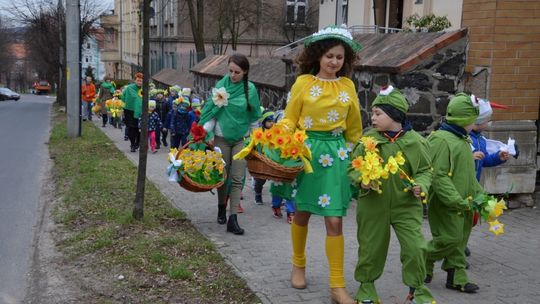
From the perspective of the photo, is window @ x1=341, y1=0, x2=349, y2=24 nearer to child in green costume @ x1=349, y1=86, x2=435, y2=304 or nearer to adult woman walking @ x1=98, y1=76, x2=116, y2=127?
adult woman walking @ x1=98, y1=76, x2=116, y2=127

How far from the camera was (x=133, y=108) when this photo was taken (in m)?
13.6

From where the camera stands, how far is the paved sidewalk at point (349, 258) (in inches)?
195

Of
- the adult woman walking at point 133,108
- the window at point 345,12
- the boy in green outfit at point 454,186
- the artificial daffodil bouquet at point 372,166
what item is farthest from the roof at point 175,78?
the artificial daffodil bouquet at point 372,166

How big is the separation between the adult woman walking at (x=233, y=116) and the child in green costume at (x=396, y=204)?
237cm

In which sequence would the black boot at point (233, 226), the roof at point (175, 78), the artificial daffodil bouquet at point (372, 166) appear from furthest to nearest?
the roof at point (175, 78), the black boot at point (233, 226), the artificial daffodil bouquet at point (372, 166)

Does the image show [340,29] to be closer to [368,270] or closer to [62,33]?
[368,270]

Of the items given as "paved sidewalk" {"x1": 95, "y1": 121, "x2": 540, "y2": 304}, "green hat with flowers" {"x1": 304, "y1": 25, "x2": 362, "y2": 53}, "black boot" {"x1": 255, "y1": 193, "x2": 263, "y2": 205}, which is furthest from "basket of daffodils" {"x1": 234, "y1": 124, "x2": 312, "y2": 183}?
"black boot" {"x1": 255, "y1": 193, "x2": 263, "y2": 205}

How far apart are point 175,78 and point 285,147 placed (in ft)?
68.1

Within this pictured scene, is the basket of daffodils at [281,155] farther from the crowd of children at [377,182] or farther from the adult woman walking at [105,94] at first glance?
the adult woman walking at [105,94]

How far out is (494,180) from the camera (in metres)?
7.84

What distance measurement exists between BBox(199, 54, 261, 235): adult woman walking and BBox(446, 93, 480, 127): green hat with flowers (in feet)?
7.62

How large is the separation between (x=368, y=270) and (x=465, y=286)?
3.35 ft

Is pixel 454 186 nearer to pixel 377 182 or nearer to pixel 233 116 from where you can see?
pixel 377 182

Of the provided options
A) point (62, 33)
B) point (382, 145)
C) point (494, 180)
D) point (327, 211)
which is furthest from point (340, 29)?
point (62, 33)
